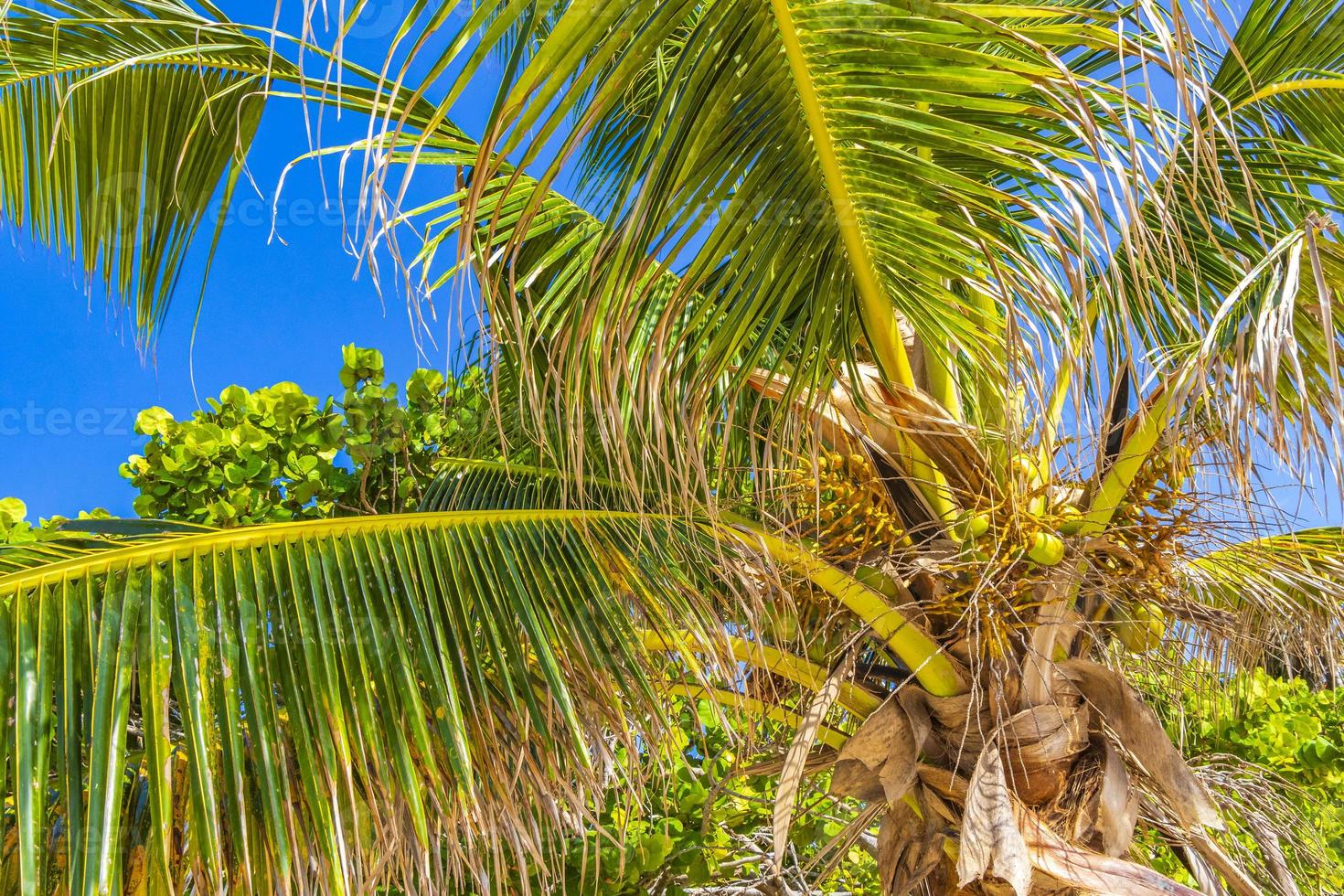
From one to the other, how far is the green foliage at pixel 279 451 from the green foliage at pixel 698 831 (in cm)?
138

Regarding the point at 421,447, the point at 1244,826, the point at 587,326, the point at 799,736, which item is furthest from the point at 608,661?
the point at 1244,826

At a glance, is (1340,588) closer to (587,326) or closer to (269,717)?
(587,326)

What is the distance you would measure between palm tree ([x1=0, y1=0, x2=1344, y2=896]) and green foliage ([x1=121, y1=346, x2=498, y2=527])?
59 cm

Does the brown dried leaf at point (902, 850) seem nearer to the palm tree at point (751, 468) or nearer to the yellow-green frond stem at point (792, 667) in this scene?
the palm tree at point (751, 468)

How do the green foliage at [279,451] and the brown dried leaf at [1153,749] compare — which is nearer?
the brown dried leaf at [1153,749]

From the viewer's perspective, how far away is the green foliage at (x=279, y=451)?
337 cm

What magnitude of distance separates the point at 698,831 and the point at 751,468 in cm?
192

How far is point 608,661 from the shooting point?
213 cm

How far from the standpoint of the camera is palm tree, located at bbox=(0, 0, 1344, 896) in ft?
4.69

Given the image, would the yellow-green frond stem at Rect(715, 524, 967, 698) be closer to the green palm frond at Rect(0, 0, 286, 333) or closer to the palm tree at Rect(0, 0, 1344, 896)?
the palm tree at Rect(0, 0, 1344, 896)

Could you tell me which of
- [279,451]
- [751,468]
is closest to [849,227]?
[751,468]

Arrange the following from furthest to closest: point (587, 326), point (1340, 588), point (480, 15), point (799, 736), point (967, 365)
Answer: point (1340, 588)
point (799, 736)
point (967, 365)
point (587, 326)
point (480, 15)

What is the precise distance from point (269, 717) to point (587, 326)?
88 cm

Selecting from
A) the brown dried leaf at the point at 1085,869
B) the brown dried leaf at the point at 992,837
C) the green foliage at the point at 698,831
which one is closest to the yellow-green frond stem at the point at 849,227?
the brown dried leaf at the point at 992,837
